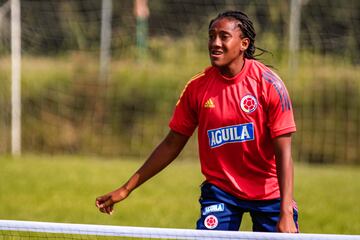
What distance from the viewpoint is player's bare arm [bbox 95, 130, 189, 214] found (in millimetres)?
5941

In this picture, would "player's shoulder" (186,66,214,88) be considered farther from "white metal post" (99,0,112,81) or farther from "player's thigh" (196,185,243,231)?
"white metal post" (99,0,112,81)

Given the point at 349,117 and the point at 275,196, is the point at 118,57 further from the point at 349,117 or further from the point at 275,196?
the point at 275,196

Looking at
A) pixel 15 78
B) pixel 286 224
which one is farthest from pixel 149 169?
pixel 15 78

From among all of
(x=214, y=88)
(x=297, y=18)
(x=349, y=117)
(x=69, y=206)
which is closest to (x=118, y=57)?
(x=297, y=18)

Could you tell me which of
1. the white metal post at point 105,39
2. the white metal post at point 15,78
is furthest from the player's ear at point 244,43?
the white metal post at point 105,39

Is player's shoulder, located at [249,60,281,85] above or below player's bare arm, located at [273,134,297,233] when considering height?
above

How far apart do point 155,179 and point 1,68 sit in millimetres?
5791

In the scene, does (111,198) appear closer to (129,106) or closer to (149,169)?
(149,169)

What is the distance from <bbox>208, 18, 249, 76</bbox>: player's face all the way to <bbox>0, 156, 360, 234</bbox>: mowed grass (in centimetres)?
434

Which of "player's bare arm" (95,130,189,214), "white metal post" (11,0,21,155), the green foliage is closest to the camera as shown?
"player's bare arm" (95,130,189,214)

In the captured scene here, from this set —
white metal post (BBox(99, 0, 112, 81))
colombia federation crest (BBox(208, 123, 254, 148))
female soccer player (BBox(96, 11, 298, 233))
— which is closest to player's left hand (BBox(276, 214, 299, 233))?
female soccer player (BBox(96, 11, 298, 233))

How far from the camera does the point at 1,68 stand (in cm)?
1894

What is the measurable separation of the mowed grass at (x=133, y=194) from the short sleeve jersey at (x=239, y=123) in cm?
391

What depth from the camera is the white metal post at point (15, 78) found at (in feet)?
60.5
